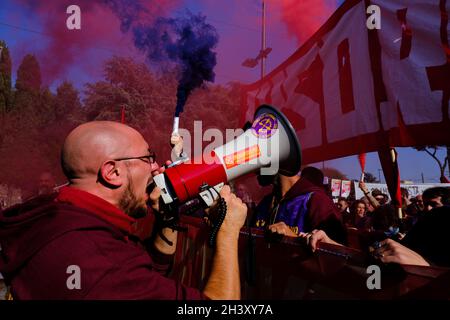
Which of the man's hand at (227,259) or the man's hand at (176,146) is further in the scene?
the man's hand at (176,146)

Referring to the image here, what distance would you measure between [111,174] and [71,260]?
0.56 meters

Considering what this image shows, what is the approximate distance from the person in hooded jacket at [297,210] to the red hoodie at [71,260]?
105 centimetres

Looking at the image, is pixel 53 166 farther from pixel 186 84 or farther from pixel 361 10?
pixel 361 10

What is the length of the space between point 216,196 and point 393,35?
85.9 inches

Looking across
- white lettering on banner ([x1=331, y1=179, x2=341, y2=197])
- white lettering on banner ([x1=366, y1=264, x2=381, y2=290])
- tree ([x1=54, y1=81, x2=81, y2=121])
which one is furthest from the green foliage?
white lettering on banner ([x1=366, y1=264, x2=381, y2=290])

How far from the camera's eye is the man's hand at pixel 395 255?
1.29 m

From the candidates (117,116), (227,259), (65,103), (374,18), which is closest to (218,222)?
(227,259)

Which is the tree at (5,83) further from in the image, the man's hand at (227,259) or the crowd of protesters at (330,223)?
the man's hand at (227,259)

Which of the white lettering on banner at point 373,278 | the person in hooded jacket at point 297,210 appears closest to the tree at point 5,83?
the person in hooded jacket at point 297,210

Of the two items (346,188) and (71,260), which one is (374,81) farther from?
(346,188)

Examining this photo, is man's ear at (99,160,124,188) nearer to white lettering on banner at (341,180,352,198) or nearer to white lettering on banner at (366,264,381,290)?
white lettering on banner at (366,264,381,290)

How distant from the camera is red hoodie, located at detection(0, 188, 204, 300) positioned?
1186 mm

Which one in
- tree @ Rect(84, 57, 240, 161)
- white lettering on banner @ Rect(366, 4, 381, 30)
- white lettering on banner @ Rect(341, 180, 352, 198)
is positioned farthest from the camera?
tree @ Rect(84, 57, 240, 161)

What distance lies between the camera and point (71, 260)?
119 centimetres
